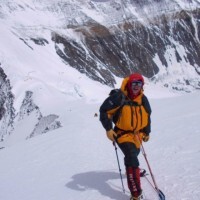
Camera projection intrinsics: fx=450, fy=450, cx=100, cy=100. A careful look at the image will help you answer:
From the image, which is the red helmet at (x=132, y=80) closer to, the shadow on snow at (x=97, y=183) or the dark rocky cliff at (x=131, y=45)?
the shadow on snow at (x=97, y=183)

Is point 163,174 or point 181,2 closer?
point 163,174

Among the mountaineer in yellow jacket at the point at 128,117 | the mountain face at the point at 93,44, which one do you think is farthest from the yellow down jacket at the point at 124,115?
the mountain face at the point at 93,44

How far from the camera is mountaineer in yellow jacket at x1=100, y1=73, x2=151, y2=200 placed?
6551mm

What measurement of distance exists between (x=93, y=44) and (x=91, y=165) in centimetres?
7540

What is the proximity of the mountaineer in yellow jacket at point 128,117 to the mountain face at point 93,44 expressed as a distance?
2598cm

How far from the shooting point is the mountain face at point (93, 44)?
42.9 meters

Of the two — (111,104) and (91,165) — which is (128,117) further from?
(91,165)

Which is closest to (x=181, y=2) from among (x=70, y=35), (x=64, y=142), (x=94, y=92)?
(x=70, y=35)

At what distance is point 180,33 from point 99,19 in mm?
22687

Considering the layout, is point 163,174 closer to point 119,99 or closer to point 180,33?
point 119,99

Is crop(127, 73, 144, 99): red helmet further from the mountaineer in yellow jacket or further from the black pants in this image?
the black pants

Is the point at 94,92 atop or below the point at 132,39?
below

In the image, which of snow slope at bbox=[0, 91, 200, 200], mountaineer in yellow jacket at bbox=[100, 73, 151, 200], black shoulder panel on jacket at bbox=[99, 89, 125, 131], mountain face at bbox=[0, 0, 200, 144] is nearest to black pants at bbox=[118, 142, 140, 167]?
mountaineer in yellow jacket at bbox=[100, 73, 151, 200]

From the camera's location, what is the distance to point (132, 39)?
96000 mm
